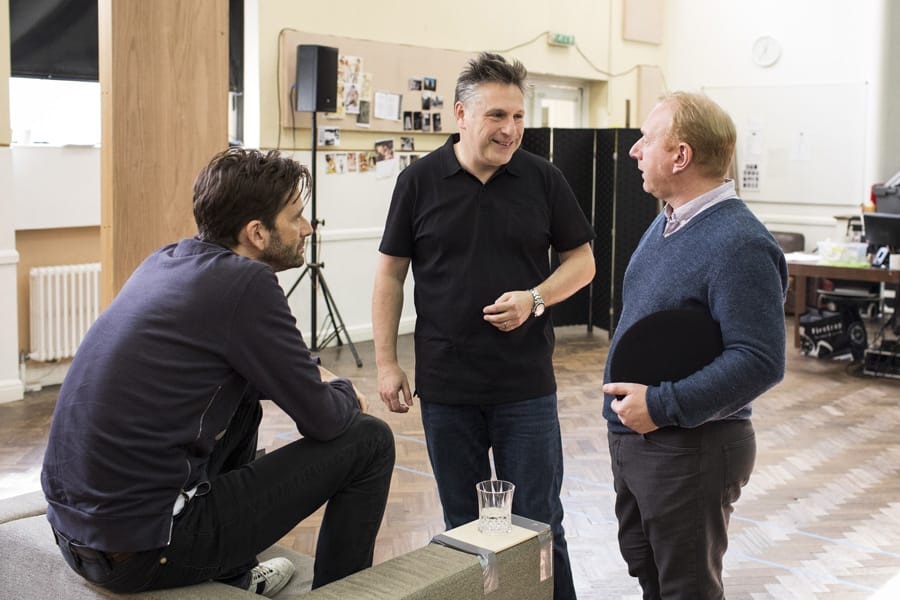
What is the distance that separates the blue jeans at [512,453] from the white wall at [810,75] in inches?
330

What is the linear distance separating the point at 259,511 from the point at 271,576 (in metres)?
0.63

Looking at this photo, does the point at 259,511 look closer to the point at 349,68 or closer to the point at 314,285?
the point at 314,285

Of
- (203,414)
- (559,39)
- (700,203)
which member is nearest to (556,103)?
(559,39)

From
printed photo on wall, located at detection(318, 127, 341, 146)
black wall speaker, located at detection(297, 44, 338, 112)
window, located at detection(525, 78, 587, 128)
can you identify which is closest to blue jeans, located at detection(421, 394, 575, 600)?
black wall speaker, located at detection(297, 44, 338, 112)

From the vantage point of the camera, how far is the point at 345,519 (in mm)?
2457

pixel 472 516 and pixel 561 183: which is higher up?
pixel 561 183

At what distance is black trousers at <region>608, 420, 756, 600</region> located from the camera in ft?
7.11

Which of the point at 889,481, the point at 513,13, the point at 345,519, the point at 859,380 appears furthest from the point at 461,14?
the point at 345,519

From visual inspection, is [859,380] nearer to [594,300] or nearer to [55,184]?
[594,300]

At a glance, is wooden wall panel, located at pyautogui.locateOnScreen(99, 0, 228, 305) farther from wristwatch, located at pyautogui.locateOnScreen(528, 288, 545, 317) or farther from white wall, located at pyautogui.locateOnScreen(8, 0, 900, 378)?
white wall, located at pyautogui.locateOnScreen(8, 0, 900, 378)

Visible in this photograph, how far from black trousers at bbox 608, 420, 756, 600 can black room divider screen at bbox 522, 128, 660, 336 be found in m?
6.22

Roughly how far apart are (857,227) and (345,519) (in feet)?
24.6

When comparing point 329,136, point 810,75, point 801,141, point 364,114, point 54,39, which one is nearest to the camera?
point 54,39

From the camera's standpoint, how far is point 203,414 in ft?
7.17
